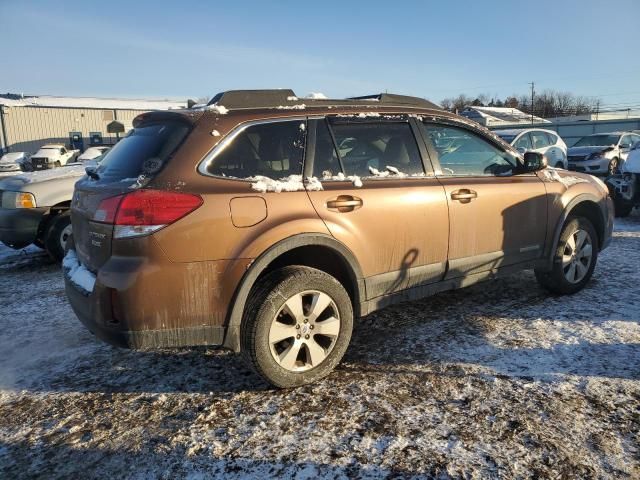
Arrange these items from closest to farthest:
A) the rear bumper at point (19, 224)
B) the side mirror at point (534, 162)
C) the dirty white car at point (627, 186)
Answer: the side mirror at point (534, 162) → the rear bumper at point (19, 224) → the dirty white car at point (627, 186)

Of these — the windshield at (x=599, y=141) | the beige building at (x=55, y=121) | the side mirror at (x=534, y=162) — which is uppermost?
the beige building at (x=55, y=121)

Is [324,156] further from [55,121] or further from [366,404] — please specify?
[55,121]

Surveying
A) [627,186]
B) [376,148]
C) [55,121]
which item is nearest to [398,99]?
[376,148]

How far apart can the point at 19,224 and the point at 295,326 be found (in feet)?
14.6

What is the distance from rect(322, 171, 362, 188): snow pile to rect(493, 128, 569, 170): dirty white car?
10.1m

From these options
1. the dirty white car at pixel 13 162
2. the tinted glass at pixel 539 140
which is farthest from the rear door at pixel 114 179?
the dirty white car at pixel 13 162

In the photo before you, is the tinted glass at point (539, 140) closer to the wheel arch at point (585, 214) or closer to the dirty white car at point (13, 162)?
the wheel arch at point (585, 214)

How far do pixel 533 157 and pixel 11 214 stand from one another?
18.8 ft

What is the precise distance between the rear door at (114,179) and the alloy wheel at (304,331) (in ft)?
3.47

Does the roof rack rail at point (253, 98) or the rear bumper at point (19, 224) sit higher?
the roof rack rail at point (253, 98)

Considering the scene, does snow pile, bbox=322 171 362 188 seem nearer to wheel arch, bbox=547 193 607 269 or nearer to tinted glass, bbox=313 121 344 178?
tinted glass, bbox=313 121 344 178

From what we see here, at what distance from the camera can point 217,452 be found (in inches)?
95.7

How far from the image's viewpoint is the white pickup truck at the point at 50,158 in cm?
2917

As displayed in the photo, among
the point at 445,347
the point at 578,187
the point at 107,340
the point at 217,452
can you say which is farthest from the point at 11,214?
the point at 578,187
